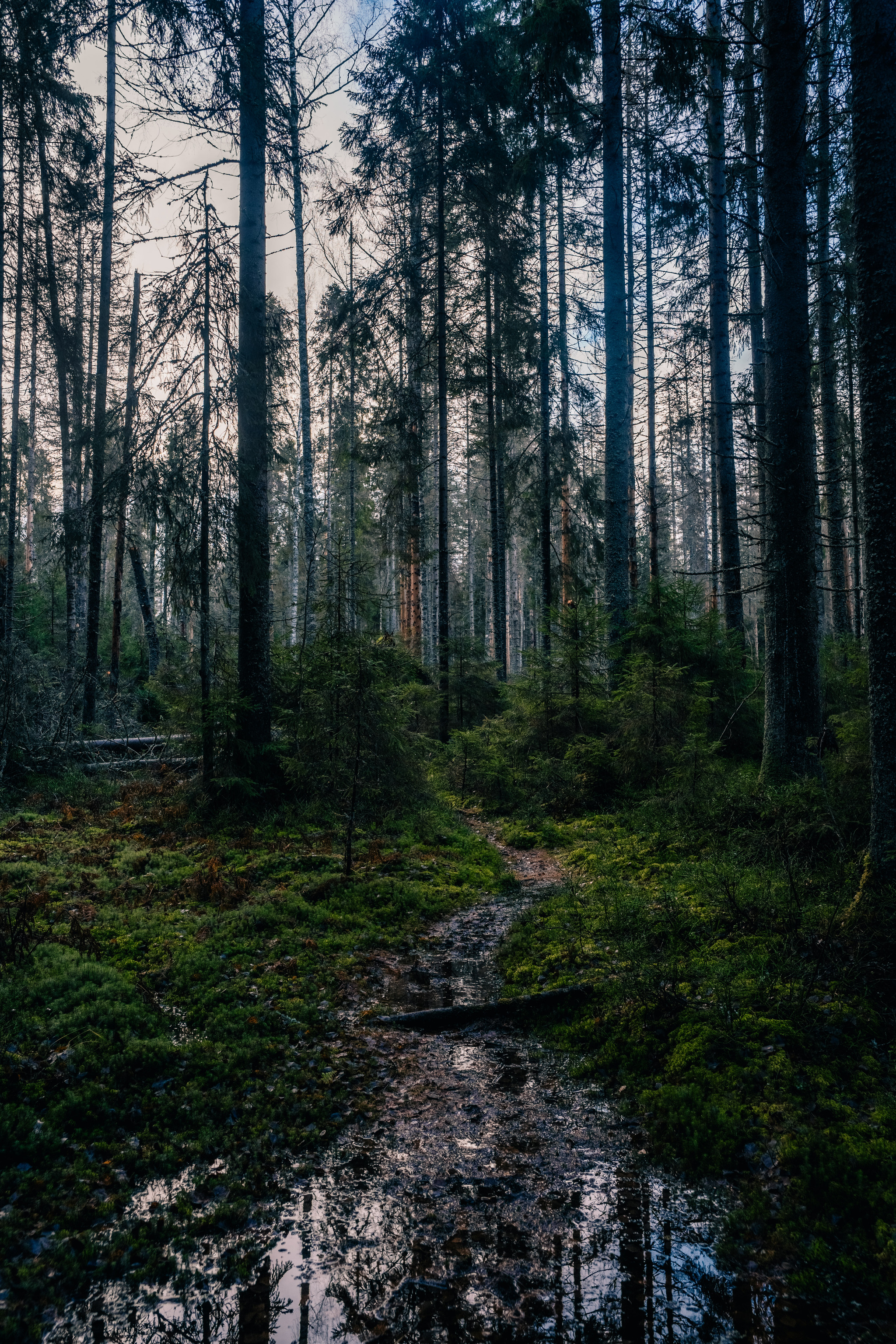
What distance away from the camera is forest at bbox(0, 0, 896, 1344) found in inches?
116

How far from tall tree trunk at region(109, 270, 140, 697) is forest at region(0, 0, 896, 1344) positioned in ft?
0.37

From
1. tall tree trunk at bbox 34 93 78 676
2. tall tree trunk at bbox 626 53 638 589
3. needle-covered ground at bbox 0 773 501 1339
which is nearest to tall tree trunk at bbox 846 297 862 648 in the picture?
tall tree trunk at bbox 626 53 638 589

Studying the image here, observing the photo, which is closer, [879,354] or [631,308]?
[879,354]

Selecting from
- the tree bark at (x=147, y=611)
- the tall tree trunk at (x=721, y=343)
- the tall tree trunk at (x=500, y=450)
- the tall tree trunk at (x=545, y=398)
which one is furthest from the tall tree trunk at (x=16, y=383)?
the tall tree trunk at (x=721, y=343)

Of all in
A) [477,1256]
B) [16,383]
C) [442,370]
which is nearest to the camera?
[477,1256]

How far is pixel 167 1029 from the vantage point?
175 inches

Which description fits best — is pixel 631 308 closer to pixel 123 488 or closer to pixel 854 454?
pixel 854 454

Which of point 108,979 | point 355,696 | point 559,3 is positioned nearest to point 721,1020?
point 108,979

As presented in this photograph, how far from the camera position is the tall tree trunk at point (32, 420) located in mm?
8391

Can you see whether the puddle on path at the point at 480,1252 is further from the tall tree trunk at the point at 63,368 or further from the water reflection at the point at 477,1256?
the tall tree trunk at the point at 63,368

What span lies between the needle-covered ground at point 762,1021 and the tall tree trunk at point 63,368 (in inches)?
333

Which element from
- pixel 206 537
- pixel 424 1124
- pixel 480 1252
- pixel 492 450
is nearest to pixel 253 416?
pixel 206 537

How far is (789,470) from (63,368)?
12759mm

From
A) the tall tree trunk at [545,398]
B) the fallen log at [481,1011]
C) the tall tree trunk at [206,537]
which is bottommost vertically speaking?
the fallen log at [481,1011]
